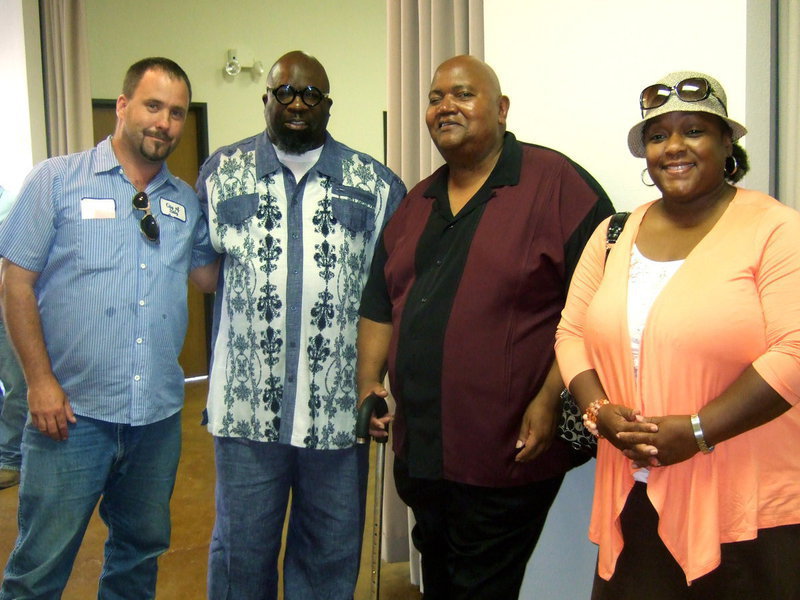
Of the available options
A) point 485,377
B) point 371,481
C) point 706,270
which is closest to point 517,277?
point 485,377

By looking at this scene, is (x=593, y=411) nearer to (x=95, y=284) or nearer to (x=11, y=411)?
(x=95, y=284)

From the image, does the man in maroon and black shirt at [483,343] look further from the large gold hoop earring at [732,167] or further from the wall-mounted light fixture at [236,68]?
the wall-mounted light fixture at [236,68]

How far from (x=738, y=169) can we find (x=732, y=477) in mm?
655

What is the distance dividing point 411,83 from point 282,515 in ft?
5.74

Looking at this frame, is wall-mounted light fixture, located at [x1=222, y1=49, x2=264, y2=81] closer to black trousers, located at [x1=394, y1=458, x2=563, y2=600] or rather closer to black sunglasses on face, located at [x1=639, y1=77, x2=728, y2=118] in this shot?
black trousers, located at [x1=394, y1=458, x2=563, y2=600]

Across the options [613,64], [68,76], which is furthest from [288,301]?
[68,76]

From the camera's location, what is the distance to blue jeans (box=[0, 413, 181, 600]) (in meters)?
2.10

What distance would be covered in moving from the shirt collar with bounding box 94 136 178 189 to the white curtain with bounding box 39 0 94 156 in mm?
3665

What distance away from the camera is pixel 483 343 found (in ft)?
5.89

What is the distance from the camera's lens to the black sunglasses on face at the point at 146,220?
2168 millimetres

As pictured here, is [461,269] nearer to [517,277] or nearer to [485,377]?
[517,277]

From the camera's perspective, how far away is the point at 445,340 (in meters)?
1.83

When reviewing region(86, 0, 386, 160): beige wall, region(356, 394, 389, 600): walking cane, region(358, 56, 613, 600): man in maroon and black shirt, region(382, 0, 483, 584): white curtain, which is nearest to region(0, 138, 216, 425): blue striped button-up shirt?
region(356, 394, 389, 600): walking cane

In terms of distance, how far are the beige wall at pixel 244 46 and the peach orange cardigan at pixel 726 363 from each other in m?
5.60
